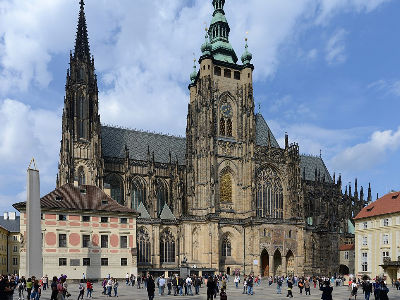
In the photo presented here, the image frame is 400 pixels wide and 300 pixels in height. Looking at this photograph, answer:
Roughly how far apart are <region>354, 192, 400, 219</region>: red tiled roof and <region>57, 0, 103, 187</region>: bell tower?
3845cm

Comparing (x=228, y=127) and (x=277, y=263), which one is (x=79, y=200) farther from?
(x=277, y=263)

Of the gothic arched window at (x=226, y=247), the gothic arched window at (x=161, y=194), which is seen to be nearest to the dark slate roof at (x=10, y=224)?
→ the gothic arched window at (x=161, y=194)

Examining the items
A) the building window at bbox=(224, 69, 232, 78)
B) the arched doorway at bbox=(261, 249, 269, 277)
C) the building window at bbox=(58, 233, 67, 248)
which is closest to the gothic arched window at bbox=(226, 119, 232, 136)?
the building window at bbox=(224, 69, 232, 78)

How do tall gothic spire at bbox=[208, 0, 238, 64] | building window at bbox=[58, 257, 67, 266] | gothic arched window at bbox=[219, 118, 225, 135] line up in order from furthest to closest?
tall gothic spire at bbox=[208, 0, 238, 64]
gothic arched window at bbox=[219, 118, 225, 135]
building window at bbox=[58, 257, 67, 266]

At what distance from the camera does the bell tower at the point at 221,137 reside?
77.4 meters

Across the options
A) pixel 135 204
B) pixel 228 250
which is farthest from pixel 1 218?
pixel 228 250

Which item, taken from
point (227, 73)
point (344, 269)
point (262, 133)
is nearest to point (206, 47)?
point (227, 73)

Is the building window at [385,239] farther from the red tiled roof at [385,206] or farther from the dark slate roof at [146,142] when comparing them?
the dark slate roof at [146,142]

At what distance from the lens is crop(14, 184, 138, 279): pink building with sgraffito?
181 ft

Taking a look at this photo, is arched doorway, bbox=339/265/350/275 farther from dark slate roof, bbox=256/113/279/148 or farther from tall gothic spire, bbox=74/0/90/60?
tall gothic spire, bbox=74/0/90/60

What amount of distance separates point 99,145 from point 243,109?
79.6 ft

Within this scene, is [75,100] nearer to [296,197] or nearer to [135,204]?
[135,204]

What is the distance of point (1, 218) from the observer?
97438 millimetres

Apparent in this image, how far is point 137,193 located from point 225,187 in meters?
14.1
